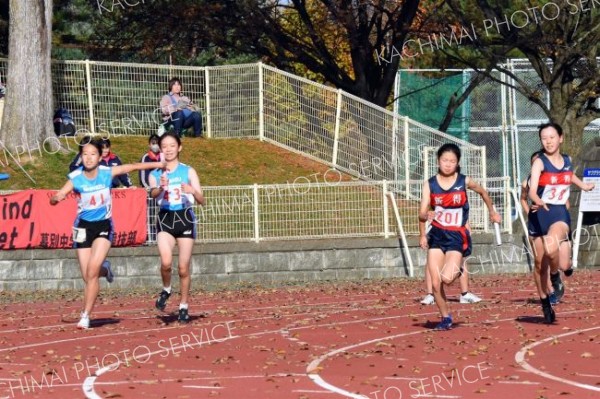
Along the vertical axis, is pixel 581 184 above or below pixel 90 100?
below

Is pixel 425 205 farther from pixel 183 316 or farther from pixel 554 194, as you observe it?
pixel 183 316

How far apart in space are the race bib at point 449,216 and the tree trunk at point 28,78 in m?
16.8

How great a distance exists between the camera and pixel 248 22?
37344 mm

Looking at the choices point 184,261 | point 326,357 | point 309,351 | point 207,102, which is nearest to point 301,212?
point 207,102

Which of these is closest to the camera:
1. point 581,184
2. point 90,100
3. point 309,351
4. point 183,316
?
point 309,351

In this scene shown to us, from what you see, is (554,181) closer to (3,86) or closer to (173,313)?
(173,313)

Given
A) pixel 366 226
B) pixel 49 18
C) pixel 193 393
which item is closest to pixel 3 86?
pixel 49 18

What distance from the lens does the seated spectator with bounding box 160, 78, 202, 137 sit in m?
29.0

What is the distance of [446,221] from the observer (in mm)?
14047

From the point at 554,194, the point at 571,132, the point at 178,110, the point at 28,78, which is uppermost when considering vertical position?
the point at 28,78

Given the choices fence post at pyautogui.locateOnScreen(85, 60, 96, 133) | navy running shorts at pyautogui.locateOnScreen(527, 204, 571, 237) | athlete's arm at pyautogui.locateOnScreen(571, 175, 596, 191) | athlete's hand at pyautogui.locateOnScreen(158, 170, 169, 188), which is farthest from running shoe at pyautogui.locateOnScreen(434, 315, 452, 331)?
fence post at pyautogui.locateOnScreen(85, 60, 96, 133)

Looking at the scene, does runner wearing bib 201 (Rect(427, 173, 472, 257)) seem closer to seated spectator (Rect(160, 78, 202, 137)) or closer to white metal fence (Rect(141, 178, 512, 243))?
white metal fence (Rect(141, 178, 512, 243))

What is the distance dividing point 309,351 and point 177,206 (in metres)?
3.26

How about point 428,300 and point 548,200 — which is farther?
point 428,300
